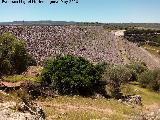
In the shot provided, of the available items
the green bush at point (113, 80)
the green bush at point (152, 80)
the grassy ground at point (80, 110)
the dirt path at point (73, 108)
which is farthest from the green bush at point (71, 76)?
the green bush at point (152, 80)

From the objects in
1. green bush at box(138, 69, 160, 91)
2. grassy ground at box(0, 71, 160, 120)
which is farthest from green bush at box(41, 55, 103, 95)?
green bush at box(138, 69, 160, 91)

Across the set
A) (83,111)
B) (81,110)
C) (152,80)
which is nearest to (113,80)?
(152,80)

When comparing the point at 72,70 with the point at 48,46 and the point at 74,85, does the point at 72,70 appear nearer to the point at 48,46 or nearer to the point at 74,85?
the point at 74,85

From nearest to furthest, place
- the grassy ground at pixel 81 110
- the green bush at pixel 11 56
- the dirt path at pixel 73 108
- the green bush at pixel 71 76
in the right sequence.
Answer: the grassy ground at pixel 81 110 → the dirt path at pixel 73 108 → the green bush at pixel 71 76 → the green bush at pixel 11 56

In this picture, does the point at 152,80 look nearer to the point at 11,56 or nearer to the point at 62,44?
the point at 11,56

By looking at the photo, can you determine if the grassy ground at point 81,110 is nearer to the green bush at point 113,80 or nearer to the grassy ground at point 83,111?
the grassy ground at point 83,111

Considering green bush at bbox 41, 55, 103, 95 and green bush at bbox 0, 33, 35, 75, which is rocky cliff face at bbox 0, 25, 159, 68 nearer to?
green bush at bbox 0, 33, 35, 75

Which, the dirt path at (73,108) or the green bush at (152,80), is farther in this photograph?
the green bush at (152,80)
